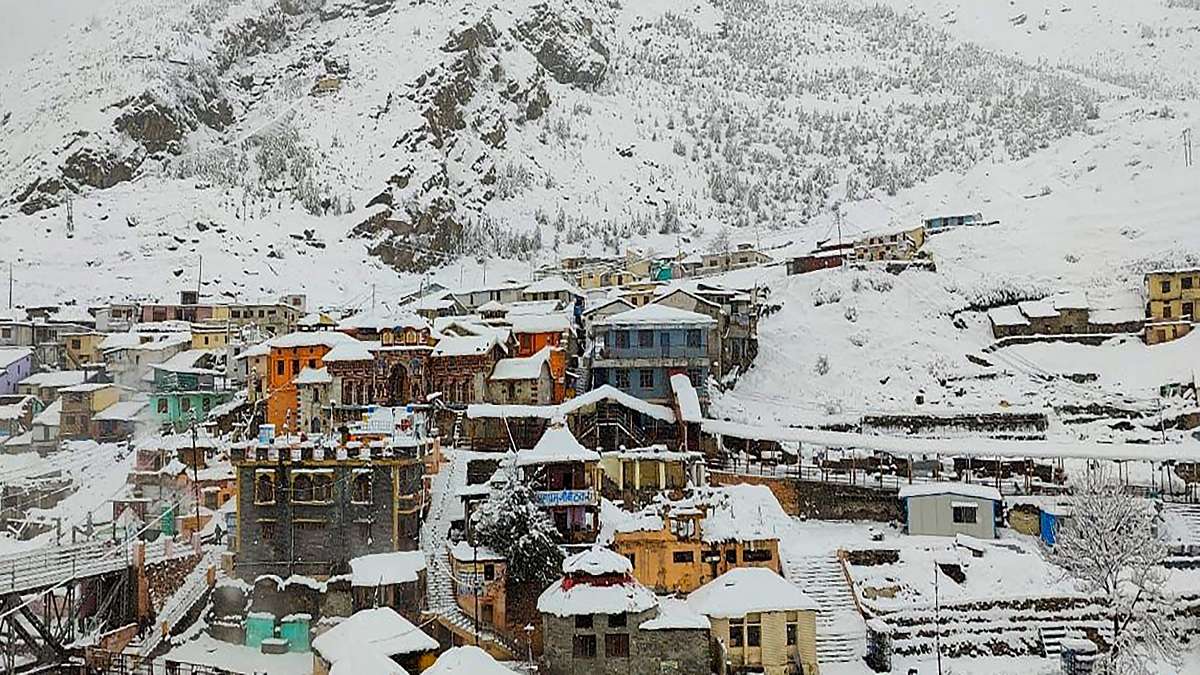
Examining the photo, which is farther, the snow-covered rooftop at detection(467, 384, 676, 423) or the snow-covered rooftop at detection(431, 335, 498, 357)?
the snow-covered rooftop at detection(431, 335, 498, 357)

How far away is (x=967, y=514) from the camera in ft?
89.8

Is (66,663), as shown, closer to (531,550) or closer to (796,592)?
(531,550)

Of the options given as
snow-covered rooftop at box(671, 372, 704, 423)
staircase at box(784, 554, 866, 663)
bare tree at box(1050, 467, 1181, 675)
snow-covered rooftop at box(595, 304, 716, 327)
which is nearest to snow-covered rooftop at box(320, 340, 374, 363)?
snow-covered rooftop at box(595, 304, 716, 327)

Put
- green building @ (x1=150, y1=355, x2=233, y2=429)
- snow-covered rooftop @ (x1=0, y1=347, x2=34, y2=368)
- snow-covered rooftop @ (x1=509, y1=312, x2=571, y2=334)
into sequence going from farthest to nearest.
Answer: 1. snow-covered rooftop @ (x1=0, y1=347, x2=34, y2=368)
2. green building @ (x1=150, y1=355, x2=233, y2=429)
3. snow-covered rooftop @ (x1=509, y1=312, x2=571, y2=334)

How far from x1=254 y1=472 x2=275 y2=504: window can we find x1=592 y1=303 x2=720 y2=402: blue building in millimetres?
13170

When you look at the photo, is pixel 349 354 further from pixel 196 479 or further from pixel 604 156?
pixel 604 156

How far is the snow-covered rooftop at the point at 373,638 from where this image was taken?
20.0 m

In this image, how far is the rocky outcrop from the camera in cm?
10438

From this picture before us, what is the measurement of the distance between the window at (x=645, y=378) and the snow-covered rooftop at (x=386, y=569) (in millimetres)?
13015

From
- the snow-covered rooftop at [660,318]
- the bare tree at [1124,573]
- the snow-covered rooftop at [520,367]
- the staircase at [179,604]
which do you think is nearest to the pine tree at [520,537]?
the staircase at [179,604]

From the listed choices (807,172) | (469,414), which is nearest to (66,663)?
(469,414)

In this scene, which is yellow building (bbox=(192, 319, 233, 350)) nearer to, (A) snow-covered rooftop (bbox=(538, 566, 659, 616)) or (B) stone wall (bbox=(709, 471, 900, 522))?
(B) stone wall (bbox=(709, 471, 900, 522))

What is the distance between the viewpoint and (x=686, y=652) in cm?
2081

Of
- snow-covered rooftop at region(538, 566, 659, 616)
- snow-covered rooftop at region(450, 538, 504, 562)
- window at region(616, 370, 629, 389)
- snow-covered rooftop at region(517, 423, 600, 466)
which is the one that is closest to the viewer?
snow-covered rooftop at region(538, 566, 659, 616)
